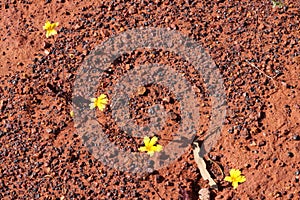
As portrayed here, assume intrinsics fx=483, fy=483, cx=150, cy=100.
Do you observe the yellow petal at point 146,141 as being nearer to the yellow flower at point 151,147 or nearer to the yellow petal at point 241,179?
the yellow flower at point 151,147

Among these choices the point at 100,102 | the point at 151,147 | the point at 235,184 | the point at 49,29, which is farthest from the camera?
the point at 49,29

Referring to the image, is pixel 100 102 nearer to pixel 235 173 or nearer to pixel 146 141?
pixel 146 141

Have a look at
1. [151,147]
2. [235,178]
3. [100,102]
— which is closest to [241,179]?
[235,178]

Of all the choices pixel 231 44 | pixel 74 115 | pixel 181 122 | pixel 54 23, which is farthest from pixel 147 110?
pixel 54 23

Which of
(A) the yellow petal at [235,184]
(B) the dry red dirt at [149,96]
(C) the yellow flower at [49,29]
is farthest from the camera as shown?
A: (C) the yellow flower at [49,29]

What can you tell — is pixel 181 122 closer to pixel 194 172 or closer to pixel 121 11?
pixel 194 172

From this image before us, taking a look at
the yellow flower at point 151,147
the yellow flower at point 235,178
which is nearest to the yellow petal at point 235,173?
the yellow flower at point 235,178
